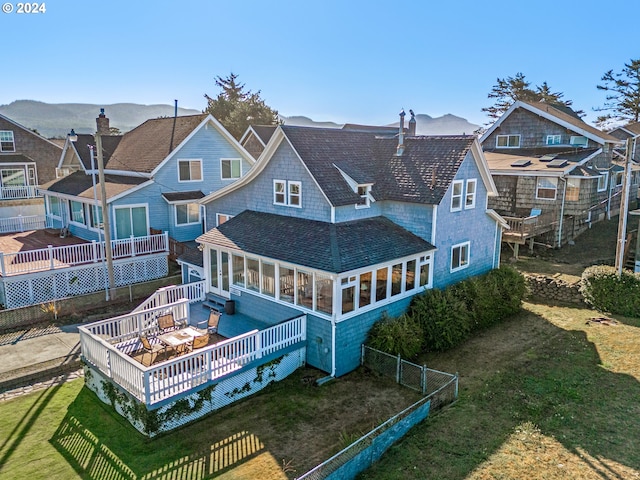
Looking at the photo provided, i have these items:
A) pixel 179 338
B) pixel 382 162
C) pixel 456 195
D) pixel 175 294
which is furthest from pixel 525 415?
pixel 175 294

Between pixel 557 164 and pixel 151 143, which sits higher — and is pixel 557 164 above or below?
below

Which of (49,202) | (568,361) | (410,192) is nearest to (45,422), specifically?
(410,192)

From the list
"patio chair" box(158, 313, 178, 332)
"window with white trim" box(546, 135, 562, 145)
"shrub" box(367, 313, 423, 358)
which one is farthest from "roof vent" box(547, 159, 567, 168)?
"patio chair" box(158, 313, 178, 332)

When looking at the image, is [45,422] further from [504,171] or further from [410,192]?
[504,171]

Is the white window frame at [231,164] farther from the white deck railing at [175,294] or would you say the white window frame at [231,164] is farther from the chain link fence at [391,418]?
the chain link fence at [391,418]

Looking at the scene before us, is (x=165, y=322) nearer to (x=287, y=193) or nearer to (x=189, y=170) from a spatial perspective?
(x=287, y=193)

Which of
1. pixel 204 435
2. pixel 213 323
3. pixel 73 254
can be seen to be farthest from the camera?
pixel 73 254
